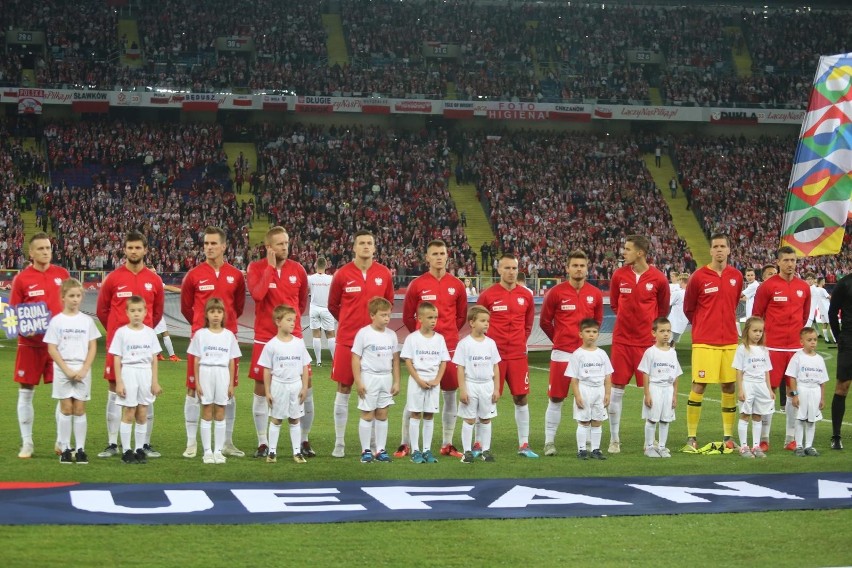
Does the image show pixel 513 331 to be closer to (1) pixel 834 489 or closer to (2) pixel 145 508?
(1) pixel 834 489

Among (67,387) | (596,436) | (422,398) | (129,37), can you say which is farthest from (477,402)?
(129,37)

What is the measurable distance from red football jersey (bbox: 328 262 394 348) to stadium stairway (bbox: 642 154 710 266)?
3117cm

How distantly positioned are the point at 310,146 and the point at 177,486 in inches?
1453

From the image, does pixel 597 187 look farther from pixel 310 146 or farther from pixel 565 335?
pixel 565 335

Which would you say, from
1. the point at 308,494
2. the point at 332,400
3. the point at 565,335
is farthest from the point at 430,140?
the point at 308,494

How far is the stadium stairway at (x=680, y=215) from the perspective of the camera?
42.0 metres

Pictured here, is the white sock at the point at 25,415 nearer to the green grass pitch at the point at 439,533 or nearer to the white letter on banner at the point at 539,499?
the green grass pitch at the point at 439,533

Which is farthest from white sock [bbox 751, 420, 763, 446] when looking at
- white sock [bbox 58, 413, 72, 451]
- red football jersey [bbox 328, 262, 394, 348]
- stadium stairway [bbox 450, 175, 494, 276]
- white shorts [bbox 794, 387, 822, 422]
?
stadium stairway [bbox 450, 175, 494, 276]

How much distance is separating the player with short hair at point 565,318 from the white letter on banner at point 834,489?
266 centimetres

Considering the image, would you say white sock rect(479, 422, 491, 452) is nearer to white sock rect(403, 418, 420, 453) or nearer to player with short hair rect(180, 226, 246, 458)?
white sock rect(403, 418, 420, 453)

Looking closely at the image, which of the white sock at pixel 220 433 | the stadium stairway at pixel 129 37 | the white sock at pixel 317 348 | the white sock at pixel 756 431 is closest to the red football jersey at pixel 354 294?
the white sock at pixel 220 433

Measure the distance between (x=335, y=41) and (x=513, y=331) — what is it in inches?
1587

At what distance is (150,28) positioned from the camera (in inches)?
1858

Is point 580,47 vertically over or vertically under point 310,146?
over
